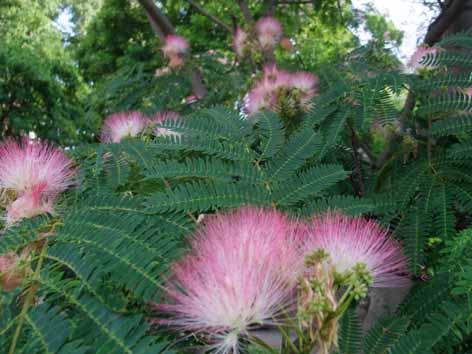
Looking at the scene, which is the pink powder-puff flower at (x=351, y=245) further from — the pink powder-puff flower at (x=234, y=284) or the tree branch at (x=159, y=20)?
the tree branch at (x=159, y=20)

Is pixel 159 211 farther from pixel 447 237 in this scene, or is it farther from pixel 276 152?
pixel 447 237

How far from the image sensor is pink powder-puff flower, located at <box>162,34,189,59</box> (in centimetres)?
365

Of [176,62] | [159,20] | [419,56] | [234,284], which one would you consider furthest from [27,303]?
[159,20]

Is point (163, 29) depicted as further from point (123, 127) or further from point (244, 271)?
point (244, 271)

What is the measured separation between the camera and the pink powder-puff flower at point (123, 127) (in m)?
2.25

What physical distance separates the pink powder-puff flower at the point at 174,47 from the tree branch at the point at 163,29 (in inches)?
7.8

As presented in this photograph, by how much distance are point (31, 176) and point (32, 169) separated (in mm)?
19

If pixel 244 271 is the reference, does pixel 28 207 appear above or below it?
above

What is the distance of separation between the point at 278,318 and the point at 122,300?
0.27m

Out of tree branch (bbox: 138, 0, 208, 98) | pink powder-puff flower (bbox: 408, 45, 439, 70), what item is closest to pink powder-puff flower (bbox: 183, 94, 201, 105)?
tree branch (bbox: 138, 0, 208, 98)

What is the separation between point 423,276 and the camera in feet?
5.30

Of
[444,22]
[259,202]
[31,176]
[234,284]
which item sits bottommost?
[234,284]

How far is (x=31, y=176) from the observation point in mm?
1315

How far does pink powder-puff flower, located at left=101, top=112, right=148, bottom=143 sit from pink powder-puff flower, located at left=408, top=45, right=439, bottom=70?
3.83 ft
